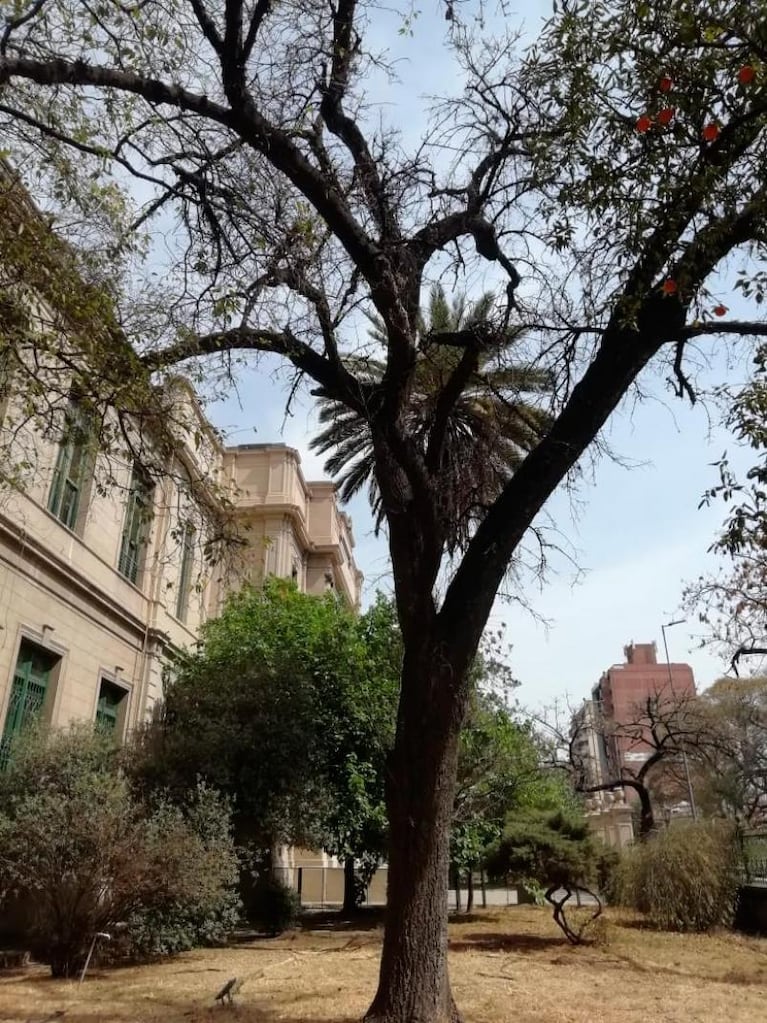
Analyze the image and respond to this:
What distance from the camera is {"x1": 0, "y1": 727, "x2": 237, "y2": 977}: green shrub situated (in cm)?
968

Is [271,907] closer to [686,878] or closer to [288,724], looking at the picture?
[288,724]

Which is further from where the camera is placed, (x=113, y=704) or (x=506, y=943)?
(x=113, y=704)

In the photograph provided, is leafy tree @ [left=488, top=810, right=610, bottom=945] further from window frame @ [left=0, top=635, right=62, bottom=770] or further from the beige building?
window frame @ [left=0, top=635, right=62, bottom=770]

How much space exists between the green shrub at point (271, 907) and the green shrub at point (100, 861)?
165 inches

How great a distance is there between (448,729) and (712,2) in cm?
581

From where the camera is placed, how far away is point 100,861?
973 centimetres

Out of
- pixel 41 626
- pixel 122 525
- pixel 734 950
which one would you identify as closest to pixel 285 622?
pixel 122 525

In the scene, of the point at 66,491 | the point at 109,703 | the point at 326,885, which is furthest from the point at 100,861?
the point at 326,885

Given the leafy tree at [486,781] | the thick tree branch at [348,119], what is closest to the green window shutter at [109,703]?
the leafy tree at [486,781]

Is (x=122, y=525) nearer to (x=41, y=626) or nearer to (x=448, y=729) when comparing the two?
(x=41, y=626)

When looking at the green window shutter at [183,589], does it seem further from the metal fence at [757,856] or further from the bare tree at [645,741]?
the metal fence at [757,856]

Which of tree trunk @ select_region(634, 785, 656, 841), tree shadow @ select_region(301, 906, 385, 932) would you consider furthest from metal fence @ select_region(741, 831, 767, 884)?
tree shadow @ select_region(301, 906, 385, 932)

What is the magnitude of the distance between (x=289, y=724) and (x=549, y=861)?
5125 mm

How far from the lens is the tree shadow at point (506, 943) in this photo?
1212 cm
